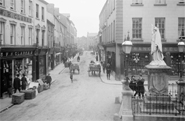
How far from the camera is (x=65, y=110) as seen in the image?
12805mm

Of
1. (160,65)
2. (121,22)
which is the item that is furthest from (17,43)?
(160,65)

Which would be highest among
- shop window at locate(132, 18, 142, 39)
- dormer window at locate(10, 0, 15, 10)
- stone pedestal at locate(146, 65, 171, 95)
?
dormer window at locate(10, 0, 15, 10)

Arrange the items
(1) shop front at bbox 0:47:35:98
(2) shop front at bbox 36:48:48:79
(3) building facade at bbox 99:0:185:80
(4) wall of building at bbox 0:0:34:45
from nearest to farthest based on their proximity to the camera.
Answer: (1) shop front at bbox 0:47:35:98 → (4) wall of building at bbox 0:0:34:45 → (3) building facade at bbox 99:0:185:80 → (2) shop front at bbox 36:48:48:79

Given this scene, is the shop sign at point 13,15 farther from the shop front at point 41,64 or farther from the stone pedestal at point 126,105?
the stone pedestal at point 126,105

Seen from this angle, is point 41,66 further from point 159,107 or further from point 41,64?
Result: point 159,107

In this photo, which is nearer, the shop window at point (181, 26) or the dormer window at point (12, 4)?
the dormer window at point (12, 4)

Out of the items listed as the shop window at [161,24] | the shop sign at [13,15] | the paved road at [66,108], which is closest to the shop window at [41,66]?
the shop sign at [13,15]

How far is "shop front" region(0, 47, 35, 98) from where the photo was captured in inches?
660

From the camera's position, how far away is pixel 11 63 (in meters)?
18.4

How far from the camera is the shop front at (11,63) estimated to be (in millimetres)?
16766

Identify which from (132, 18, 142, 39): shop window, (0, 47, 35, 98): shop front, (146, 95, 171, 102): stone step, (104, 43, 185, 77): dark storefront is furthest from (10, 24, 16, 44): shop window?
(146, 95, 171, 102): stone step

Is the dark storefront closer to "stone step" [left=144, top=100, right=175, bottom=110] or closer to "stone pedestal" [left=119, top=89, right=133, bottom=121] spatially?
"stone step" [left=144, top=100, right=175, bottom=110]

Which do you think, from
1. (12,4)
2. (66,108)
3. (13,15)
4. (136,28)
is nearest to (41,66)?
(13,15)

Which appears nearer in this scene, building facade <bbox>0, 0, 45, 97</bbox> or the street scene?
the street scene
